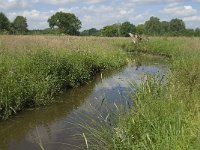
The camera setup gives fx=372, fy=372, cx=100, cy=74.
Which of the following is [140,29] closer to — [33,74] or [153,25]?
[153,25]

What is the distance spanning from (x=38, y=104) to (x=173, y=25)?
7488 cm

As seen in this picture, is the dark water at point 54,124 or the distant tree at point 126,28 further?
the distant tree at point 126,28

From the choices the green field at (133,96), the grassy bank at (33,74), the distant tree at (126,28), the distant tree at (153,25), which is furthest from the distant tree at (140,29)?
the grassy bank at (33,74)

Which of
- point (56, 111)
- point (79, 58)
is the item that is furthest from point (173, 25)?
point (56, 111)

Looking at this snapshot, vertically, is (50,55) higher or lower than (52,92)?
higher

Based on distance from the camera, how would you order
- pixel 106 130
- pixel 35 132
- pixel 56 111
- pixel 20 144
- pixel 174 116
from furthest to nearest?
pixel 56 111 < pixel 35 132 < pixel 20 144 < pixel 106 130 < pixel 174 116

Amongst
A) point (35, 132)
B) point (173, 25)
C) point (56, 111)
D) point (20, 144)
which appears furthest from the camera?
point (173, 25)

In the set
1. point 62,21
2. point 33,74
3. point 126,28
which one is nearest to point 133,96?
point 33,74

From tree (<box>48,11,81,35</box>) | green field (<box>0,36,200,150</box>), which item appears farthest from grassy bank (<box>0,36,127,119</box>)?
tree (<box>48,11,81,35</box>)

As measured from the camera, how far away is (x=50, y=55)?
12.1 metres

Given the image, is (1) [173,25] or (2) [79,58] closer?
(2) [79,58]

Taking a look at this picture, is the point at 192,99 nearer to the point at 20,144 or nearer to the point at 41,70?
the point at 20,144

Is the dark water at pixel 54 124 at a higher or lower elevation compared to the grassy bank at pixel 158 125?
lower

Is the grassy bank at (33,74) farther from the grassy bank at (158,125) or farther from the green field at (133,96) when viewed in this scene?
the grassy bank at (158,125)
